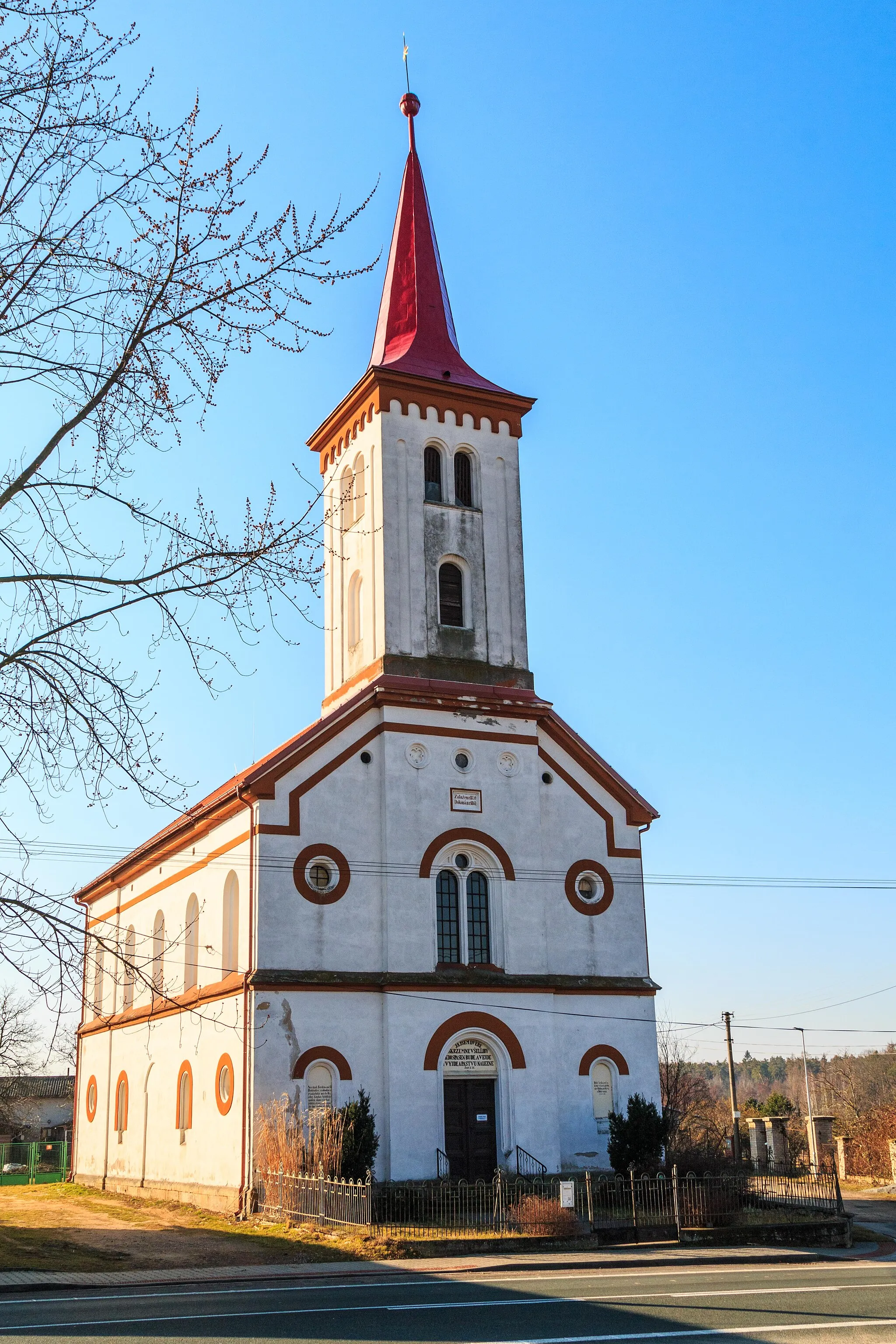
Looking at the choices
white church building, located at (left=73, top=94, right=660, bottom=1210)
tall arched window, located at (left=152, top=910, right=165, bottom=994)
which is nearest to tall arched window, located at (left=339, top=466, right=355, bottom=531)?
white church building, located at (left=73, top=94, right=660, bottom=1210)

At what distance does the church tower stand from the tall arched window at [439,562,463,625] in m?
0.03

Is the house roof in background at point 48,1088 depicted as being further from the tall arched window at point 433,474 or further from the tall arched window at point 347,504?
the tall arched window at point 433,474

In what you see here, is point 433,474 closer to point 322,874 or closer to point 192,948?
point 322,874

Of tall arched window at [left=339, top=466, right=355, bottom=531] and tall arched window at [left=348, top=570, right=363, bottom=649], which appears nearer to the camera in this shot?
tall arched window at [left=348, top=570, right=363, bottom=649]

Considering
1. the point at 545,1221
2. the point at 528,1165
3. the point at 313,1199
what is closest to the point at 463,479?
the point at 528,1165

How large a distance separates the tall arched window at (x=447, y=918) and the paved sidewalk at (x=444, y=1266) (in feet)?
27.7

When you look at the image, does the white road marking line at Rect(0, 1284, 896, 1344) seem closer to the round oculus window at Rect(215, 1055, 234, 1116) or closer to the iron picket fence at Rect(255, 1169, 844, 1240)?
the iron picket fence at Rect(255, 1169, 844, 1240)

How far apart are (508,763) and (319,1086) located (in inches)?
351

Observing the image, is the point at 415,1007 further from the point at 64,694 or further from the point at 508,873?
the point at 64,694

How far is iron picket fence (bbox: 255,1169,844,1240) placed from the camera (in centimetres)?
2227

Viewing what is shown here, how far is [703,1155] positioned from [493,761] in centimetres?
1337

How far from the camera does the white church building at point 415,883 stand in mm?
27547

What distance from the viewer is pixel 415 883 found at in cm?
2902

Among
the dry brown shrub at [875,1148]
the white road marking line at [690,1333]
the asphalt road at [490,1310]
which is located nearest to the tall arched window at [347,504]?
the asphalt road at [490,1310]
